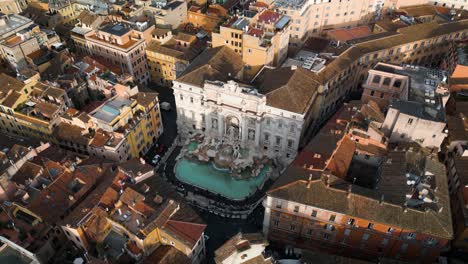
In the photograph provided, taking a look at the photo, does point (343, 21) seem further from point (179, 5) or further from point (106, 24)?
point (106, 24)

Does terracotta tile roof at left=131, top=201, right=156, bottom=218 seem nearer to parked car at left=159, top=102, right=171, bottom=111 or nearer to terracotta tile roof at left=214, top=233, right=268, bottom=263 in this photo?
terracotta tile roof at left=214, top=233, right=268, bottom=263

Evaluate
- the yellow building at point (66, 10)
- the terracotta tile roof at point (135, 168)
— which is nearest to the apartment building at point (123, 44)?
the yellow building at point (66, 10)

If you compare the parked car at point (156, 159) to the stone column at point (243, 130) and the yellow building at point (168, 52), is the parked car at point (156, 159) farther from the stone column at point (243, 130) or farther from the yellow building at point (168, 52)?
the yellow building at point (168, 52)

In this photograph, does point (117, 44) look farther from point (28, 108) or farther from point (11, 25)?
point (11, 25)

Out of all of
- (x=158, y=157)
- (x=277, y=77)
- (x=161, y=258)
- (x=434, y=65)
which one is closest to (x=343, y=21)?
(x=434, y=65)

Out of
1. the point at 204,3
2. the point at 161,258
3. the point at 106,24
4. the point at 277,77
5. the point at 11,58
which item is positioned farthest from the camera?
the point at 204,3

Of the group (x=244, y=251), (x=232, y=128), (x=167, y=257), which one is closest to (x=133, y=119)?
(x=232, y=128)

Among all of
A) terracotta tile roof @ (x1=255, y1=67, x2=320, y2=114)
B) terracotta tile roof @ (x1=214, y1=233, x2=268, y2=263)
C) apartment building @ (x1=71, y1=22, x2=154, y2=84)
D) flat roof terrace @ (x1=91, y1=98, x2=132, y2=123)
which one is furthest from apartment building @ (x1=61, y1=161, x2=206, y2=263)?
apartment building @ (x1=71, y1=22, x2=154, y2=84)
